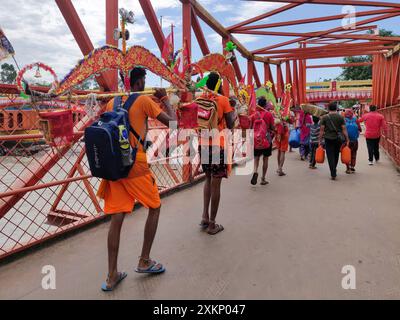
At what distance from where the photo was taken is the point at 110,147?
225 cm

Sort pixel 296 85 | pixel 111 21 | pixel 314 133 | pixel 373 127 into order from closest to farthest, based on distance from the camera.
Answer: pixel 111 21
pixel 314 133
pixel 373 127
pixel 296 85

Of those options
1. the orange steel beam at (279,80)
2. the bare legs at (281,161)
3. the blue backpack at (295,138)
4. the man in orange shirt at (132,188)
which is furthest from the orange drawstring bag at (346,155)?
the orange steel beam at (279,80)

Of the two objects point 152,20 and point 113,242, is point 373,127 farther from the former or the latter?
point 113,242

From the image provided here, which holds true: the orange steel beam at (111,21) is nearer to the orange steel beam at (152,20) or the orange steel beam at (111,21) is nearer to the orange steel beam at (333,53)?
the orange steel beam at (152,20)

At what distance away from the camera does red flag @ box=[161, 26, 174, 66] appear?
4.09 m

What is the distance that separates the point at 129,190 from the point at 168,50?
2.35 m

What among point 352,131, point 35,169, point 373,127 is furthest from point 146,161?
point 373,127

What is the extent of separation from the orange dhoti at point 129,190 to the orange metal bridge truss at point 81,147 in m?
1.11

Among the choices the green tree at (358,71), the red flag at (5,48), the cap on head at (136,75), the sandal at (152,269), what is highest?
the green tree at (358,71)

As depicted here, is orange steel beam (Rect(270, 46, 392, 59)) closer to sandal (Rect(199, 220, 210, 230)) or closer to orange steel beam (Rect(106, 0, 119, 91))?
orange steel beam (Rect(106, 0, 119, 91))

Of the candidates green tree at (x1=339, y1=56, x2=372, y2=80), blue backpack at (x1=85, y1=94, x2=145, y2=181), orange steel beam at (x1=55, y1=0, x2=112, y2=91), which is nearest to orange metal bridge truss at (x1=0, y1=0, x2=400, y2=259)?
orange steel beam at (x1=55, y1=0, x2=112, y2=91)

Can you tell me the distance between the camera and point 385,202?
4902 mm

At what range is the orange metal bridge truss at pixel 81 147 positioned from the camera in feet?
11.4
